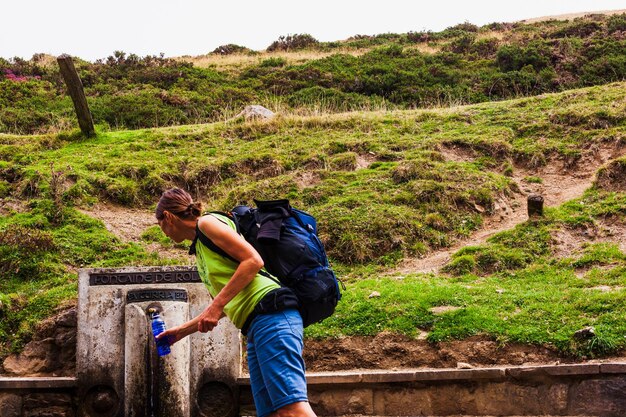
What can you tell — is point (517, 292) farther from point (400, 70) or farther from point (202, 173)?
point (400, 70)

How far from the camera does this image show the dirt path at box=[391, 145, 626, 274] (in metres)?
10.3

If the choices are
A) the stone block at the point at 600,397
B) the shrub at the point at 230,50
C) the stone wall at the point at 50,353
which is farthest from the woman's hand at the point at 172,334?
the shrub at the point at 230,50

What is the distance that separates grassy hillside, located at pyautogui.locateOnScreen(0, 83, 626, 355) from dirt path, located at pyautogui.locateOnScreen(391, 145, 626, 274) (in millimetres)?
132

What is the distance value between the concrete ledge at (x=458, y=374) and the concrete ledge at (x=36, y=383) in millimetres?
2341

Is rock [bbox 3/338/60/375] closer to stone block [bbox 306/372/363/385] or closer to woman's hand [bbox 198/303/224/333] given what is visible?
stone block [bbox 306/372/363/385]

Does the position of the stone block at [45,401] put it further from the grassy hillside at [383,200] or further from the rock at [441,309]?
the rock at [441,309]

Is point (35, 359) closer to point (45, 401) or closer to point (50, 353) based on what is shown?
point (50, 353)

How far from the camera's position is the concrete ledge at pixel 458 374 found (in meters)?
6.30

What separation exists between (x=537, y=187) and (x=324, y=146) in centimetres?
395

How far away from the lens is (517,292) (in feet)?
27.6

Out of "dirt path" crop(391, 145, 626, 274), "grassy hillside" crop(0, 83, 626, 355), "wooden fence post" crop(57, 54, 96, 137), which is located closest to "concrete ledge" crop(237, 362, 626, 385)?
"grassy hillside" crop(0, 83, 626, 355)

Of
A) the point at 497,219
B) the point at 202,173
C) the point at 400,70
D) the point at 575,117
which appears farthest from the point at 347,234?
the point at 400,70

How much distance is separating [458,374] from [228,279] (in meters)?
3.32

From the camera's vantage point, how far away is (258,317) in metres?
3.91
